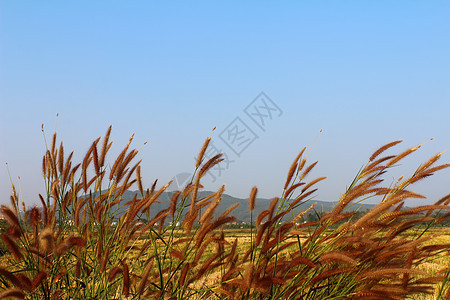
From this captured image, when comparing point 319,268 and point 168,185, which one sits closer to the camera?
point 319,268

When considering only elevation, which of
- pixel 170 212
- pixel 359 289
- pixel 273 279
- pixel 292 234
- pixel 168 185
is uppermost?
pixel 168 185

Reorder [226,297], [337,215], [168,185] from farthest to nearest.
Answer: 1. [168,185]
2. [226,297]
3. [337,215]

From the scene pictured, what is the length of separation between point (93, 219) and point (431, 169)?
2070mm

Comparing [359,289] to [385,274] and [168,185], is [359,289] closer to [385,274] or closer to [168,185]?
[385,274]

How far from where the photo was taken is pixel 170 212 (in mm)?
2527

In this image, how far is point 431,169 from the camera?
2492 mm

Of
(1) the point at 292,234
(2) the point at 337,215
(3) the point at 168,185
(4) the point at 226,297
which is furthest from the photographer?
(3) the point at 168,185

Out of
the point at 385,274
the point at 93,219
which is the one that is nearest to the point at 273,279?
the point at 385,274

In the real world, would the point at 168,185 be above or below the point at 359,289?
above

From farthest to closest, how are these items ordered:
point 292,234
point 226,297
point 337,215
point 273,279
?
point 292,234 → point 226,297 → point 337,215 → point 273,279

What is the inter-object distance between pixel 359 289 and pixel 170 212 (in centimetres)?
115

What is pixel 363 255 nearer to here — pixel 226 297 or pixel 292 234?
pixel 292 234

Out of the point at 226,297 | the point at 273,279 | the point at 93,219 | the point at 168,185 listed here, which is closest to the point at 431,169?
the point at 273,279

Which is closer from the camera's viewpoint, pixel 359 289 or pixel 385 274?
pixel 385 274
